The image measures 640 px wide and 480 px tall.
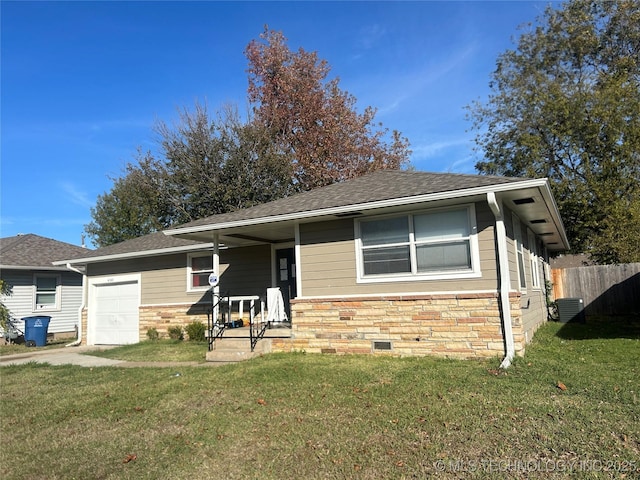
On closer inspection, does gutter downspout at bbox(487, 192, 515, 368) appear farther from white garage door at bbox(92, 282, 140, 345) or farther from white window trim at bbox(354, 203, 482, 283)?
white garage door at bbox(92, 282, 140, 345)

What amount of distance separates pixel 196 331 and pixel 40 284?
1014cm

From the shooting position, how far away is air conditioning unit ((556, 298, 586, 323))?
14.1 metres

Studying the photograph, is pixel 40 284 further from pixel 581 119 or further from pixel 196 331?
pixel 581 119

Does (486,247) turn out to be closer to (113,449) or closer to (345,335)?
(345,335)

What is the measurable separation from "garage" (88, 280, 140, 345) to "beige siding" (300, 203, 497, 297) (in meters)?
8.20

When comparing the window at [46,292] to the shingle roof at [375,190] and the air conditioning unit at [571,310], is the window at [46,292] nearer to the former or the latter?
the shingle roof at [375,190]

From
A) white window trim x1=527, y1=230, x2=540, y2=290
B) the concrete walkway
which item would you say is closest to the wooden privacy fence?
white window trim x1=527, y1=230, x2=540, y2=290

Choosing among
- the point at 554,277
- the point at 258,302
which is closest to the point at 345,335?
the point at 258,302

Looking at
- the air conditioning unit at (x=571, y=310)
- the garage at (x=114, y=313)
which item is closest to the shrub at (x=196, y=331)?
the garage at (x=114, y=313)

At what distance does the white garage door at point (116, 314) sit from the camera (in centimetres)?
1520

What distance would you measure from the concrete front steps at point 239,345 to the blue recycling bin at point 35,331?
1041 centimetres

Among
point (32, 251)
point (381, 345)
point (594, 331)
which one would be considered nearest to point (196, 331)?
point (381, 345)

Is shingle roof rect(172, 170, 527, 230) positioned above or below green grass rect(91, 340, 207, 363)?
above

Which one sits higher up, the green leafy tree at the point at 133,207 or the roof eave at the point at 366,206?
the green leafy tree at the point at 133,207
